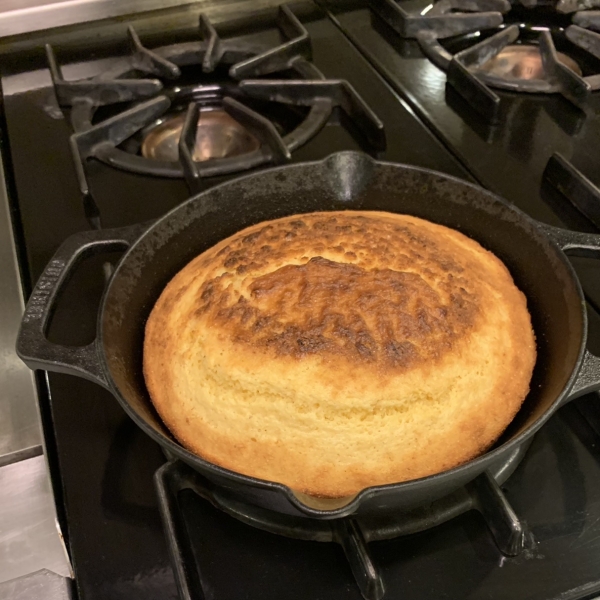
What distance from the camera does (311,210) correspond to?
105cm

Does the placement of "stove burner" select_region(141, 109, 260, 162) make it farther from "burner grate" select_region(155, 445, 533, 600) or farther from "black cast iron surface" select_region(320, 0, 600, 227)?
"burner grate" select_region(155, 445, 533, 600)

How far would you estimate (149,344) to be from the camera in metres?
0.86

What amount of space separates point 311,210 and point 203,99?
541 millimetres

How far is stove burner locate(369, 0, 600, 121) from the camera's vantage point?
1.31 metres

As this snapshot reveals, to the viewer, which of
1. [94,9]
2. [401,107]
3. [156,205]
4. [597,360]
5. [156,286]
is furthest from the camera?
[94,9]

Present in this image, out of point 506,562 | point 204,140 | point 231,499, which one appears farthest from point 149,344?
point 204,140

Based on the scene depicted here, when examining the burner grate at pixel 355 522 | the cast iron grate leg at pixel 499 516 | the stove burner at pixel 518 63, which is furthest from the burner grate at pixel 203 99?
the cast iron grate leg at pixel 499 516

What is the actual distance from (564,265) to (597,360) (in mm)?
178

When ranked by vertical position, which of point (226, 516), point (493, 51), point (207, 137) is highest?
point (493, 51)

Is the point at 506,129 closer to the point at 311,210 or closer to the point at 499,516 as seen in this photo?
the point at 311,210

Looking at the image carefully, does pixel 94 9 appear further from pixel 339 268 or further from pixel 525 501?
pixel 525 501

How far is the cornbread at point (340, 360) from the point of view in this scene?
709 mm

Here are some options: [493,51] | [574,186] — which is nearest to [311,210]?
[574,186]

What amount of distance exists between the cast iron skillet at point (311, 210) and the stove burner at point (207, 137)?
38cm
